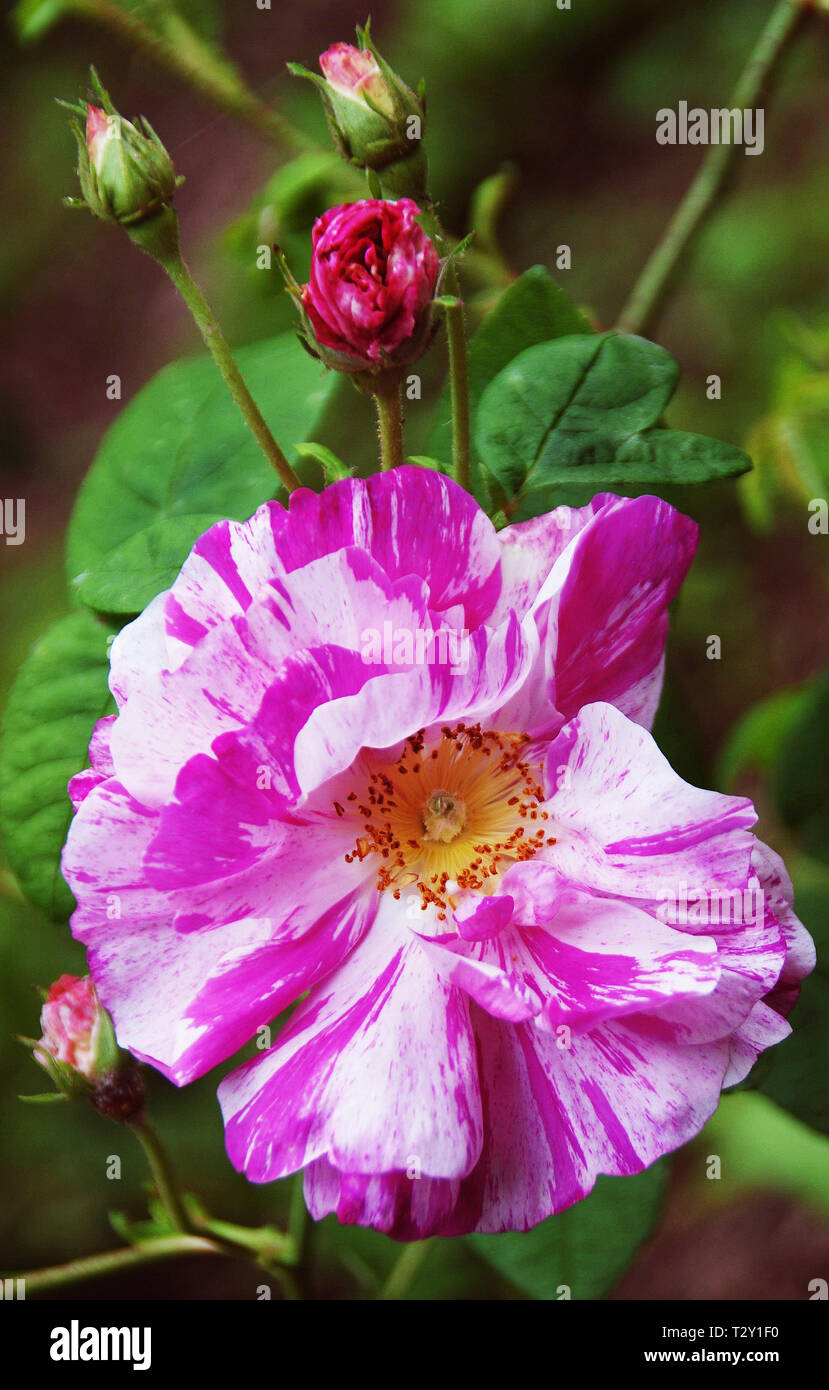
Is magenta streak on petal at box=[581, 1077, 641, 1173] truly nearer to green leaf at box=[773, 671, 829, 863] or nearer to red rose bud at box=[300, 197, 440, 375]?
red rose bud at box=[300, 197, 440, 375]

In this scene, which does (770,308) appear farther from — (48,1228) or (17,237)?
(48,1228)

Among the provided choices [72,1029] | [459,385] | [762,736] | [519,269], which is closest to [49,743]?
[72,1029]

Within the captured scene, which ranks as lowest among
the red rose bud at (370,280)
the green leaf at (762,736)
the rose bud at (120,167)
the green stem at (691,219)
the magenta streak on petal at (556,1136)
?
the magenta streak on petal at (556,1136)

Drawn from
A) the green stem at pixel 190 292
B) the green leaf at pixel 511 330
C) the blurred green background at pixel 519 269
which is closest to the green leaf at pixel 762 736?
the blurred green background at pixel 519 269

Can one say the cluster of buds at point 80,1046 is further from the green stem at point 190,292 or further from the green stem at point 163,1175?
the green stem at point 190,292
